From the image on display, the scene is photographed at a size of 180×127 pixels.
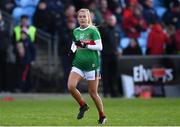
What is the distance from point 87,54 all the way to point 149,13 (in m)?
14.2

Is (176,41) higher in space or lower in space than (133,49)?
higher

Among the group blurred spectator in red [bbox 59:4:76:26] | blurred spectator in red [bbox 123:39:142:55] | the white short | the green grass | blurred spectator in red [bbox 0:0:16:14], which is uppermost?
blurred spectator in red [bbox 0:0:16:14]

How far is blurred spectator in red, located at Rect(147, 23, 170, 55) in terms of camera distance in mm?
26609

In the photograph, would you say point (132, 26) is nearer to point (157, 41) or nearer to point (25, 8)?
point (157, 41)

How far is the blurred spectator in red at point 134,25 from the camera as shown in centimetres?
2733

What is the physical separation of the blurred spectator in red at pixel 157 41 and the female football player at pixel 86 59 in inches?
473

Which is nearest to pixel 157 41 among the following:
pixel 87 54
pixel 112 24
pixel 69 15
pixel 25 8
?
pixel 112 24

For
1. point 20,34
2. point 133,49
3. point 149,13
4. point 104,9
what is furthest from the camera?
point 149,13

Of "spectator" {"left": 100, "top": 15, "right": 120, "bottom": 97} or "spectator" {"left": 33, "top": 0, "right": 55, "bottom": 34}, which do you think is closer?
"spectator" {"left": 100, "top": 15, "right": 120, "bottom": 97}

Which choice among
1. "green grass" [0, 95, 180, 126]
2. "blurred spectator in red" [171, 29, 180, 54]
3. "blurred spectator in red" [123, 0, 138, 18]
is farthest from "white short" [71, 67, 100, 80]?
"blurred spectator in red" [123, 0, 138, 18]

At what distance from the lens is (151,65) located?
26078mm

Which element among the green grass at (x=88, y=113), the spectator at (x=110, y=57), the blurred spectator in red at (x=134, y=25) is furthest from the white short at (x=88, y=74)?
the blurred spectator in red at (x=134, y=25)

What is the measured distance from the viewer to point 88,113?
57.7 feet

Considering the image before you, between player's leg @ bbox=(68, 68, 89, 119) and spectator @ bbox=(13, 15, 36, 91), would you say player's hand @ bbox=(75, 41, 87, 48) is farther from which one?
spectator @ bbox=(13, 15, 36, 91)
